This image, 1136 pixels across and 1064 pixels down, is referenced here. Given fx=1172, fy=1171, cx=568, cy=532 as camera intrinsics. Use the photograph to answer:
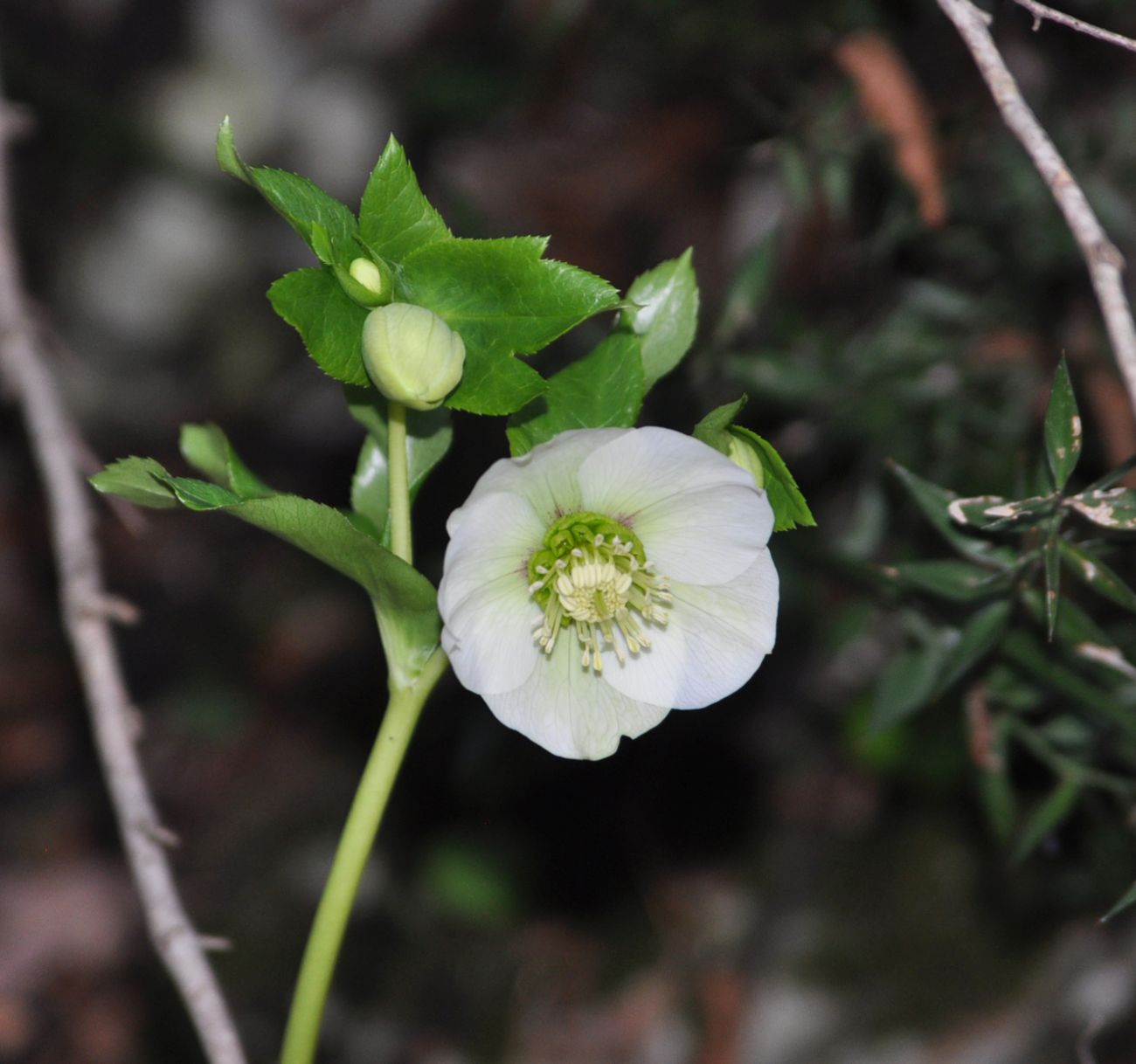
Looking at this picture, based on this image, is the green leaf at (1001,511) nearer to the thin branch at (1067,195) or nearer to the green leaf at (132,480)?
the thin branch at (1067,195)

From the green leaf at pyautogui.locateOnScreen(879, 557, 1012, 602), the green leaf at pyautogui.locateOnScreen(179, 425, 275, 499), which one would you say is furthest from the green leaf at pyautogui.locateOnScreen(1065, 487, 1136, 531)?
the green leaf at pyautogui.locateOnScreen(179, 425, 275, 499)

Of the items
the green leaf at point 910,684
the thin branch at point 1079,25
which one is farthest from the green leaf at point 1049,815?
the thin branch at point 1079,25

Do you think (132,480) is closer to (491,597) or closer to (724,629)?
(491,597)

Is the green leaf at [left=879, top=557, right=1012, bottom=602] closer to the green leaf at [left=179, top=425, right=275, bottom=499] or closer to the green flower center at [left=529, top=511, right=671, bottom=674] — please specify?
the green flower center at [left=529, top=511, right=671, bottom=674]

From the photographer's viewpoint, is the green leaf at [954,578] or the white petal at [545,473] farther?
the green leaf at [954,578]

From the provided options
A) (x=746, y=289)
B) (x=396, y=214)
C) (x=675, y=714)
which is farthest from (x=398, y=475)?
(x=675, y=714)
